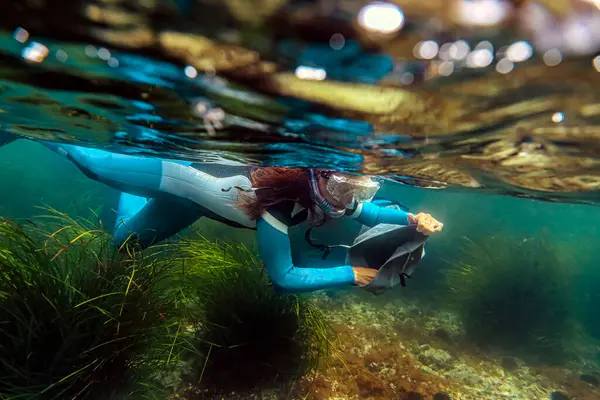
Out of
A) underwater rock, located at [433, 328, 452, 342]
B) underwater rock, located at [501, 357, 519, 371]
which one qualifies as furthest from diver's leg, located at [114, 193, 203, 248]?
underwater rock, located at [501, 357, 519, 371]

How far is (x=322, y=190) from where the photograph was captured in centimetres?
474

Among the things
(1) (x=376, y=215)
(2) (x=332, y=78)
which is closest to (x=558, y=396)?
(1) (x=376, y=215)

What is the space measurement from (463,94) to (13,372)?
5.13m

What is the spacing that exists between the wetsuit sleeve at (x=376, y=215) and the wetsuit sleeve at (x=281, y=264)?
1.75m

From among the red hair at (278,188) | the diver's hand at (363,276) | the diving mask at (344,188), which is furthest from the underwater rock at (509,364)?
the red hair at (278,188)

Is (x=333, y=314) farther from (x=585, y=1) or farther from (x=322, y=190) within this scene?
(x=585, y=1)

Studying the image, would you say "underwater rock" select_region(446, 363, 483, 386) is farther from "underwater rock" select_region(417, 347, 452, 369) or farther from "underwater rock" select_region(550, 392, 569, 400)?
"underwater rock" select_region(550, 392, 569, 400)

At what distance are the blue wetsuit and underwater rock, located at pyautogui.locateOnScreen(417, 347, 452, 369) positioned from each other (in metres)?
3.47

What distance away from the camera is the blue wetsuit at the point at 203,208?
4.84 m

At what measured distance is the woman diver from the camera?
4805 mm

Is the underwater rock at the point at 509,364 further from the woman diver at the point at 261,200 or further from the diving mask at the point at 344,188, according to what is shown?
the diving mask at the point at 344,188

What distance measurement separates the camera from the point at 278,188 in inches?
188

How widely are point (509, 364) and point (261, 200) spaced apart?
26.0 feet

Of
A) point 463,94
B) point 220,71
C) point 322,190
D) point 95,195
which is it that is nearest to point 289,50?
point 220,71
